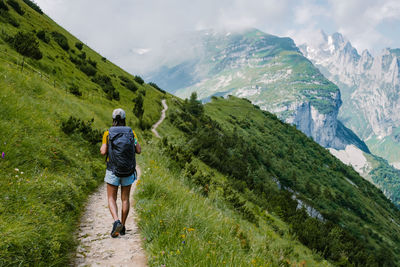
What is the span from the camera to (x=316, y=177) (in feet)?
230

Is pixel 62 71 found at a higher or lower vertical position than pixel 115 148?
higher

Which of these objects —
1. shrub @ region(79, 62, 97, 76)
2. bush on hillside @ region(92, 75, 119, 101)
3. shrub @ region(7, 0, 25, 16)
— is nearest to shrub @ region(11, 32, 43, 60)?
bush on hillside @ region(92, 75, 119, 101)

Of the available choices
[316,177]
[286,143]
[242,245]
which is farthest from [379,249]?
[242,245]

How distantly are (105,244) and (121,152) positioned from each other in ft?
5.72

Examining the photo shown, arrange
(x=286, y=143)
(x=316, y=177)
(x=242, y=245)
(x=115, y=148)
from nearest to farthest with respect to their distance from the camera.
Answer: (x=115, y=148), (x=242, y=245), (x=316, y=177), (x=286, y=143)

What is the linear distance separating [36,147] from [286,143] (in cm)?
8466

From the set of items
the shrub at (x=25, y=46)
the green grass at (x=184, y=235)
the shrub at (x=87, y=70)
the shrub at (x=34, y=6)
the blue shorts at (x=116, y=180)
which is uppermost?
the shrub at (x=34, y=6)

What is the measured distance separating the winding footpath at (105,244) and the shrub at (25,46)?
2072 cm

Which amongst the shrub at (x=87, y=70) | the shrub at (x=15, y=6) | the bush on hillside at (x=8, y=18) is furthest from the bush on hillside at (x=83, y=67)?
the shrub at (x=15, y=6)

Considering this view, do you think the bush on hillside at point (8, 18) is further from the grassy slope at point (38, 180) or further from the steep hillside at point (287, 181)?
the steep hillside at point (287, 181)

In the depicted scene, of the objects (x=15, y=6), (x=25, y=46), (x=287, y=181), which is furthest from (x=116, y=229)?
(x=287, y=181)

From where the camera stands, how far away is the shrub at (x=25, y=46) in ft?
65.5

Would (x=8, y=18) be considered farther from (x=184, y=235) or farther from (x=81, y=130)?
(x=184, y=235)

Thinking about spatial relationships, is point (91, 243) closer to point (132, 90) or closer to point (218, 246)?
point (218, 246)
